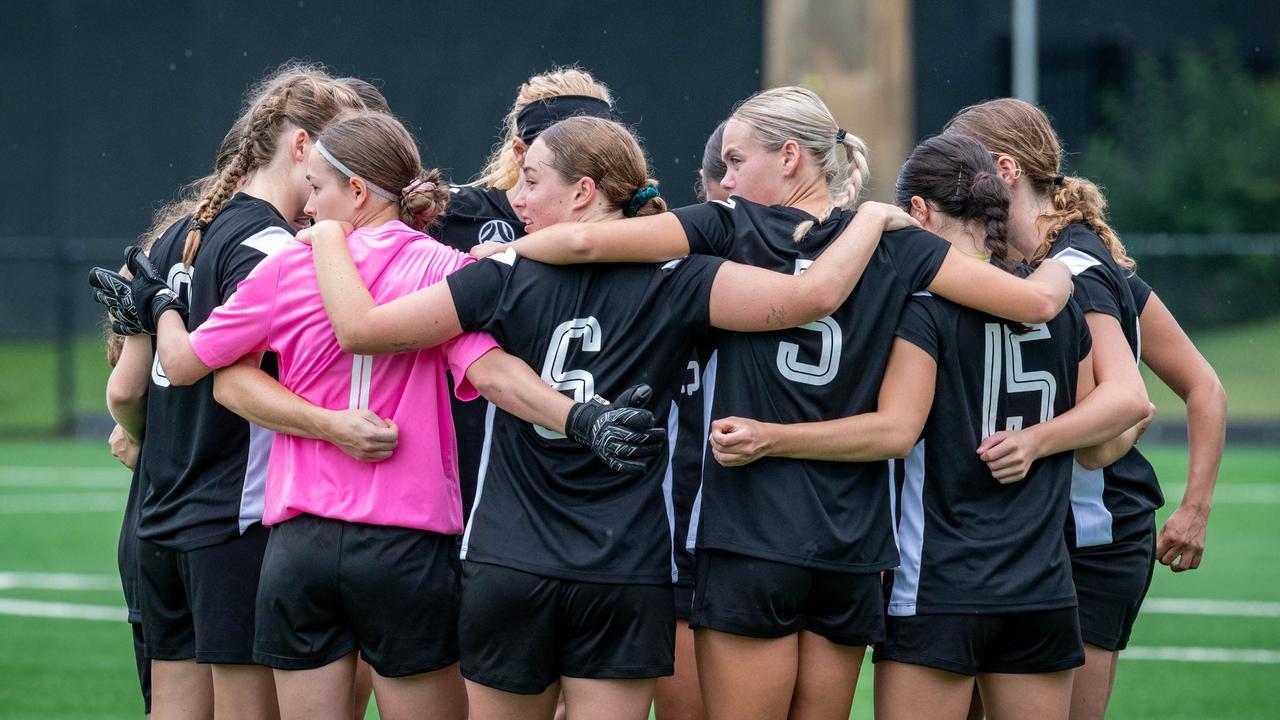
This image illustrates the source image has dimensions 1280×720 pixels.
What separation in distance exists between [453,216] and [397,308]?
1.21m

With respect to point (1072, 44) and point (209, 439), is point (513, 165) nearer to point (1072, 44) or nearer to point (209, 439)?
point (209, 439)

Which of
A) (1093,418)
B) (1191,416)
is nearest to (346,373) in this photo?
(1093,418)

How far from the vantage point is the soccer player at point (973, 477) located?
3477 mm

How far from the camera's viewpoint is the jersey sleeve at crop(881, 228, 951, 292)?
11.4 ft

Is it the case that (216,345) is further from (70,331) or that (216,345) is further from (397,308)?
(70,331)

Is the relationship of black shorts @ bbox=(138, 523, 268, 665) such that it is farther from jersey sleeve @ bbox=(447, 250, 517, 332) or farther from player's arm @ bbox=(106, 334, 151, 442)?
jersey sleeve @ bbox=(447, 250, 517, 332)

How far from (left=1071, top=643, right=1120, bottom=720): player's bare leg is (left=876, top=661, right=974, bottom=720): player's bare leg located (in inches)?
23.3

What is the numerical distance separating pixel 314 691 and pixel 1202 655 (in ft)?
18.5

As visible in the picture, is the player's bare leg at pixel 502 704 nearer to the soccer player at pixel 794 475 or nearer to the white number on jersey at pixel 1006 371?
the soccer player at pixel 794 475

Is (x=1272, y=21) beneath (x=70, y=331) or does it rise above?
above

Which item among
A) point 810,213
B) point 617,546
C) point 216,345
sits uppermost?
point 810,213

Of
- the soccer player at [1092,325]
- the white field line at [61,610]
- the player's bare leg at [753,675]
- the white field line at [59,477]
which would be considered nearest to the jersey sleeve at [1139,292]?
the soccer player at [1092,325]

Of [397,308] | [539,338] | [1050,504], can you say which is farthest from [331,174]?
[1050,504]

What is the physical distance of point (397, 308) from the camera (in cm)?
336
